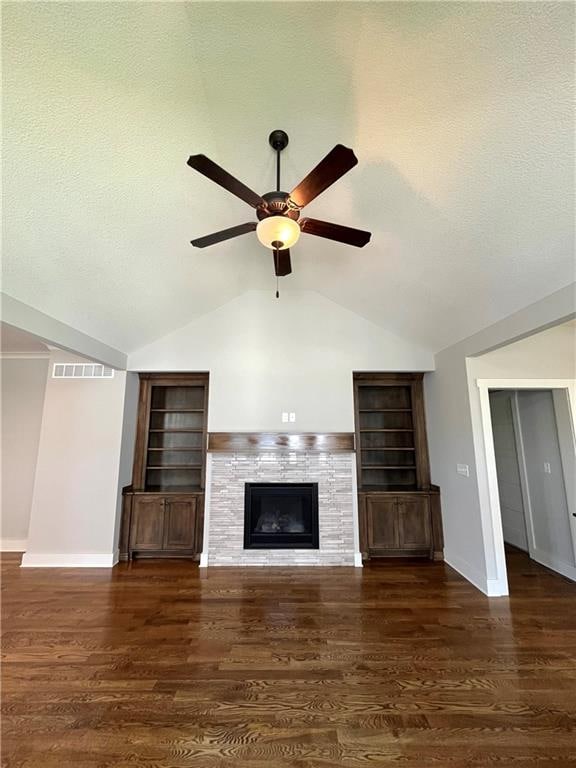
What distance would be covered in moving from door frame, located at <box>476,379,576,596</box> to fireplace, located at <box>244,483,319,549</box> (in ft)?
6.26

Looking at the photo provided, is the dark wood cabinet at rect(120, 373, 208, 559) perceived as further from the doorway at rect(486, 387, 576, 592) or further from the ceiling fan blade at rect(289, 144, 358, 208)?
the doorway at rect(486, 387, 576, 592)

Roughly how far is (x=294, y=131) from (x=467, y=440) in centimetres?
331

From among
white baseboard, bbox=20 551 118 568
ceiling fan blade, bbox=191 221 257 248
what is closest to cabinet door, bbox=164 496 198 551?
white baseboard, bbox=20 551 118 568

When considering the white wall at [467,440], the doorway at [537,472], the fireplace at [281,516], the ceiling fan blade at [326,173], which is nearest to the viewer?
the ceiling fan blade at [326,173]

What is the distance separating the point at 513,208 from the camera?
201 cm

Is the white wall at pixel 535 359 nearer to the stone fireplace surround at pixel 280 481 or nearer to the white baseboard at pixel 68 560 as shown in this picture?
the stone fireplace surround at pixel 280 481

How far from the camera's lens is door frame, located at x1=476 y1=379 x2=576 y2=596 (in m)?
3.20

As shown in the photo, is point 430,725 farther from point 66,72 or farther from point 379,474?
point 66,72

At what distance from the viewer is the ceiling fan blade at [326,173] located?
145 centimetres

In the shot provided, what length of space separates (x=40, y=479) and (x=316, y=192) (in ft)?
15.0

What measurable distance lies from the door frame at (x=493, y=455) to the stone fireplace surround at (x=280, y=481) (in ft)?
4.79

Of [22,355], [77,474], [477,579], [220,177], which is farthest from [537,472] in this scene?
[22,355]

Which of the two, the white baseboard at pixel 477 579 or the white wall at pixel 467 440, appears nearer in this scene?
the white wall at pixel 467 440

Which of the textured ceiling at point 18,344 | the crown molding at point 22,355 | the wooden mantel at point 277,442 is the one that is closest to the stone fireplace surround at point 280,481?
the wooden mantel at point 277,442
